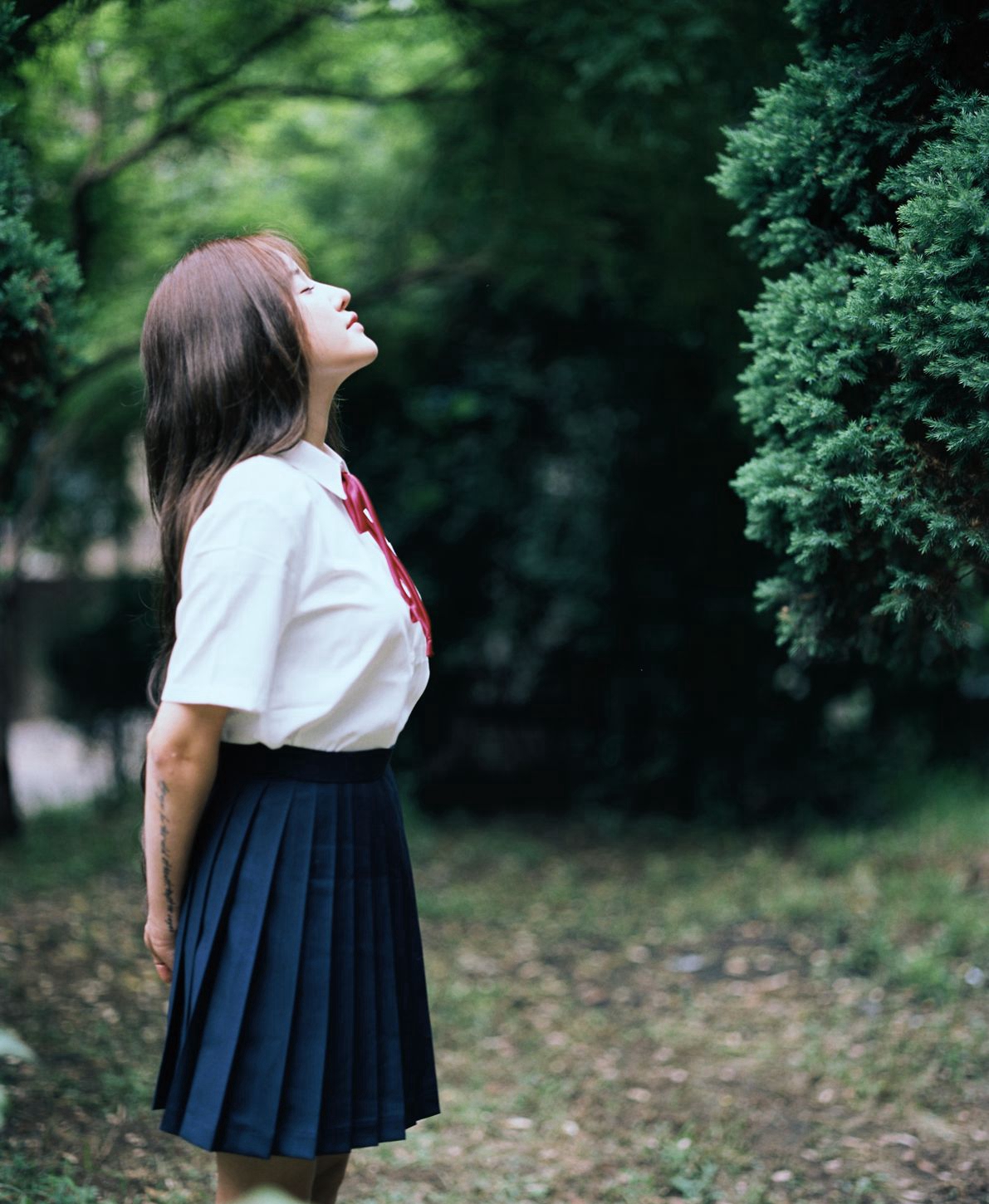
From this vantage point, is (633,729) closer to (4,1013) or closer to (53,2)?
(4,1013)

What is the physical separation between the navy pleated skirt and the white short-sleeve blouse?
0.09 metres

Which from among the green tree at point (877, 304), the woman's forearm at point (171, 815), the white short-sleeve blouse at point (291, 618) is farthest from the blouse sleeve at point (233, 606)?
the green tree at point (877, 304)

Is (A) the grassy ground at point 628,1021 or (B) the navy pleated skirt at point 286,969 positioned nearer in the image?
(B) the navy pleated skirt at point 286,969

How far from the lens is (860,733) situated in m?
6.91

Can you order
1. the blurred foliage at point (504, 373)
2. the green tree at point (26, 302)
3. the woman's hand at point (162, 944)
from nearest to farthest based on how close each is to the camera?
the woman's hand at point (162, 944), the green tree at point (26, 302), the blurred foliage at point (504, 373)

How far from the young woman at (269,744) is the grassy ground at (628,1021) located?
1116mm

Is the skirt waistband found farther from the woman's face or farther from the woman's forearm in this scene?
the woman's face

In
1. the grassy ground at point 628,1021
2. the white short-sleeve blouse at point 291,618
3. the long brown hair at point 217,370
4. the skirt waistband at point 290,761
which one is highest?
the long brown hair at point 217,370

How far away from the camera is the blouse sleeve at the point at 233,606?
1.60m

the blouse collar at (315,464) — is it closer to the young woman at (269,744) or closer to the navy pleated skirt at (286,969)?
the young woman at (269,744)

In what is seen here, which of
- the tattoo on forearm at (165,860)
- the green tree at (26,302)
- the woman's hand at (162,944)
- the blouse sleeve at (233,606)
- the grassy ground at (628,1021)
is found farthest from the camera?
the grassy ground at (628,1021)

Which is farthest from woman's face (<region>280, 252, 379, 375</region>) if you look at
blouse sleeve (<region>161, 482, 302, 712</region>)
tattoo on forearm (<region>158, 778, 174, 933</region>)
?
tattoo on forearm (<region>158, 778, 174, 933</region>)

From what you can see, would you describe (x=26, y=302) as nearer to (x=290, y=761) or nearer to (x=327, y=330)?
(x=327, y=330)

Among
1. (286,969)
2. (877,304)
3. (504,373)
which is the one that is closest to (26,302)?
(286,969)
